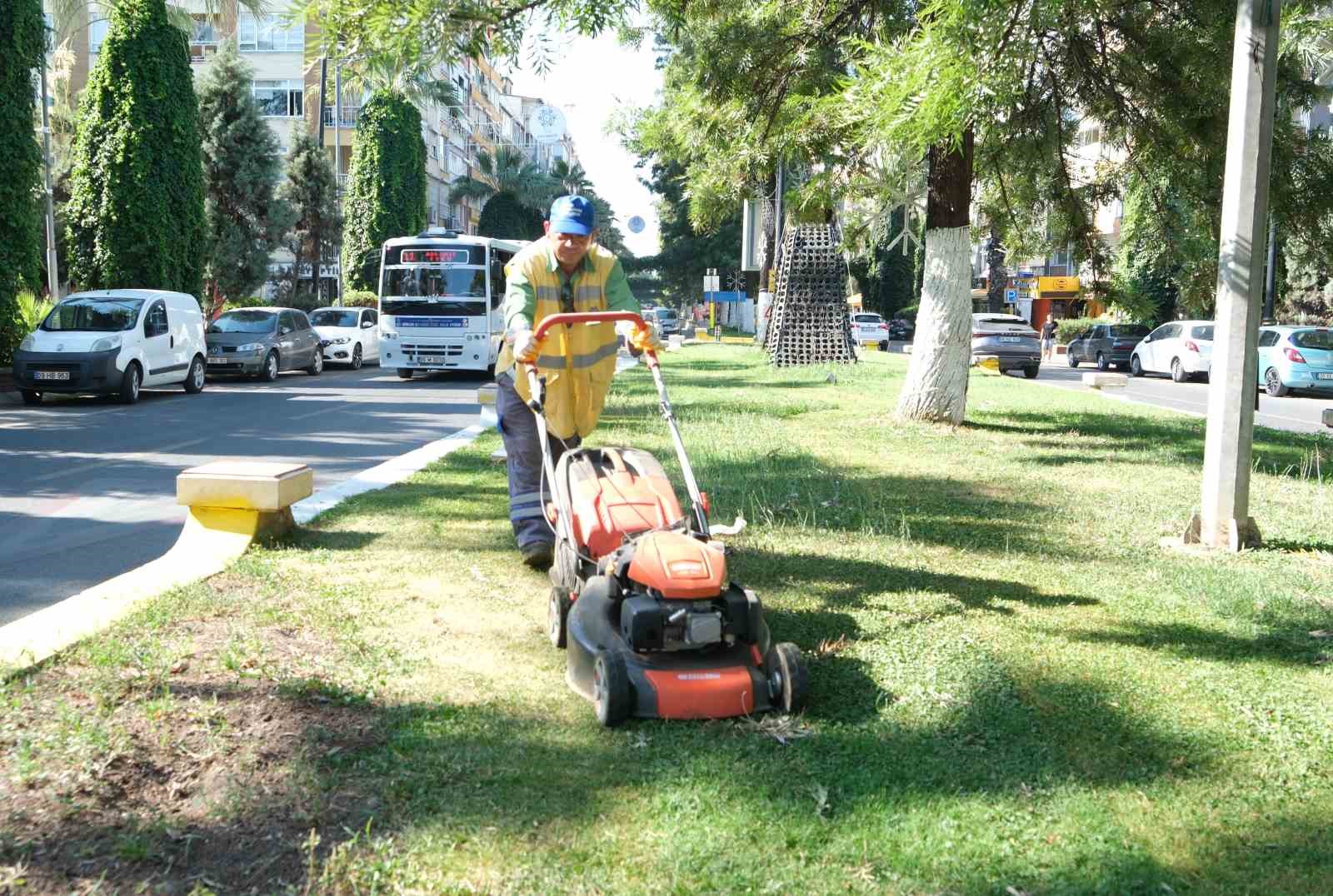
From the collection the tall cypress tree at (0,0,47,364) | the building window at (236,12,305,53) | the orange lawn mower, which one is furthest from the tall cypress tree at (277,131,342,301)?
the orange lawn mower

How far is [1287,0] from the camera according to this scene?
9.23 meters

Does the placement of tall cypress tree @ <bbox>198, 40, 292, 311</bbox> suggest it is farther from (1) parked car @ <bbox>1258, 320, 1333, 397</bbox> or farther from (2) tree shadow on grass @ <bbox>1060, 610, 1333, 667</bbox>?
(2) tree shadow on grass @ <bbox>1060, 610, 1333, 667</bbox>

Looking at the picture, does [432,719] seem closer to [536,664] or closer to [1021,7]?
[536,664]

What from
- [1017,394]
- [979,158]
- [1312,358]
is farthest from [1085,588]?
[1312,358]

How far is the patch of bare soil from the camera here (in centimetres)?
311

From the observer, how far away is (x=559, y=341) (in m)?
5.83

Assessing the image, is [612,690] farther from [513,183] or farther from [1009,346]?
[513,183]

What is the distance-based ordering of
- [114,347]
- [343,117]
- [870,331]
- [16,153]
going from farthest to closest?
[343,117]
[870,331]
[16,153]
[114,347]

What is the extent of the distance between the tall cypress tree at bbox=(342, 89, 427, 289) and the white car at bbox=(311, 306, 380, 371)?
583 inches

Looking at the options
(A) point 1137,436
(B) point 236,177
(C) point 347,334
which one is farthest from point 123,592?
(B) point 236,177

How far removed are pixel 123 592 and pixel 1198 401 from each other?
22218 mm

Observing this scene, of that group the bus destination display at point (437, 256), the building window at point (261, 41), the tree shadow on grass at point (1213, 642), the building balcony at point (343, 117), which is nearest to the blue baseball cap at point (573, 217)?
the tree shadow on grass at point (1213, 642)

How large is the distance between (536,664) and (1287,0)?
8.07 meters

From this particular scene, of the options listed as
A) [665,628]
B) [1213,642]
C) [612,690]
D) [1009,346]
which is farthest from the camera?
[1009,346]
